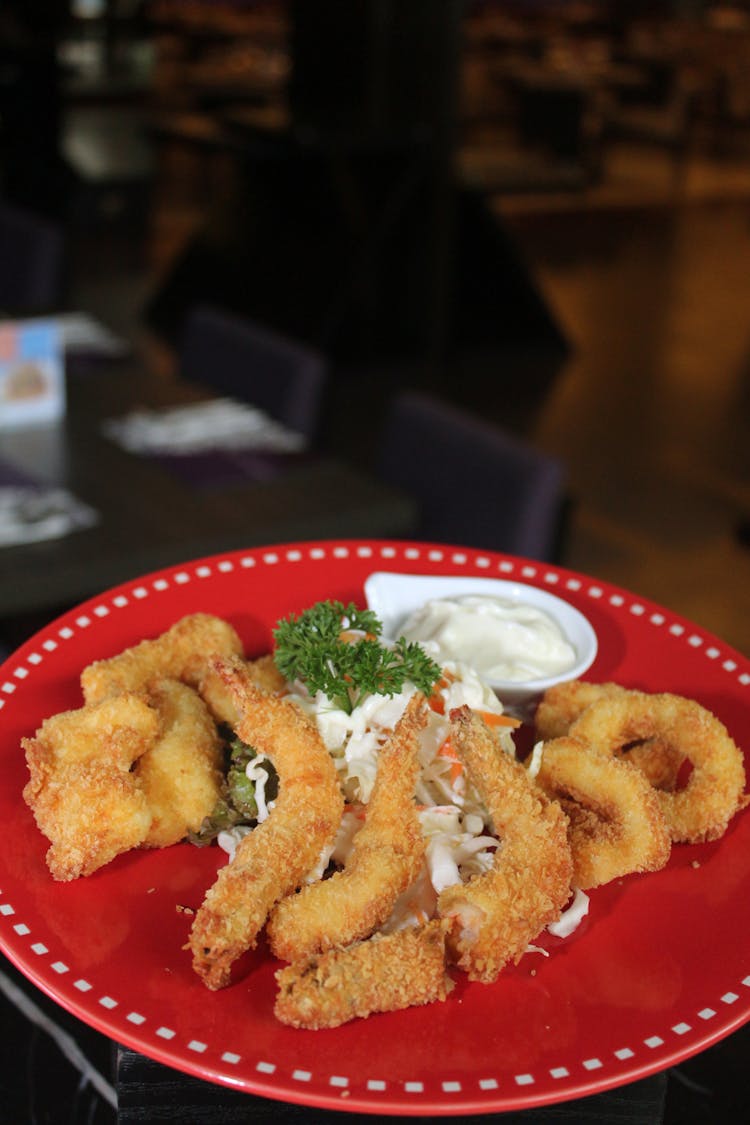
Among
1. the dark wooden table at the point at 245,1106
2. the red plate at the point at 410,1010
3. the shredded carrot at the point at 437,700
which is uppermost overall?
the shredded carrot at the point at 437,700

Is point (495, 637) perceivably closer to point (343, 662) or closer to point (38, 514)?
point (343, 662)

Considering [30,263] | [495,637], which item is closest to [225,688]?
[495,637]

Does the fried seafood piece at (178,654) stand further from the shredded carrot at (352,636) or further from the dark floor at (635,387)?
the dark floor at (635,387)

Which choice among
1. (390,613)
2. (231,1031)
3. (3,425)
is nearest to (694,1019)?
(231,1031)

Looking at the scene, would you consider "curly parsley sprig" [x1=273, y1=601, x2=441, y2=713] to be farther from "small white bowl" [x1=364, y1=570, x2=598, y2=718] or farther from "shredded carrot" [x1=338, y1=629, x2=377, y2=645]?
"small white bowl" [x1=364, y1=570, x2=598, y2=718]

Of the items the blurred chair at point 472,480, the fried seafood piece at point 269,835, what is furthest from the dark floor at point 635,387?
the blurred chair at point 472,480

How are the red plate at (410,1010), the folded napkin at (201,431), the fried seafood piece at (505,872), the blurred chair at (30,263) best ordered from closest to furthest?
the red plate at (410,1010) → the fried seafood piece at (505,872) → the folded napkin at (201,431) → the blurred chair at (30,263)
